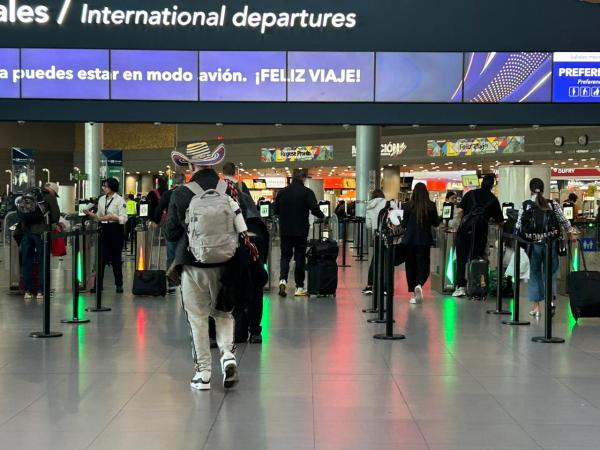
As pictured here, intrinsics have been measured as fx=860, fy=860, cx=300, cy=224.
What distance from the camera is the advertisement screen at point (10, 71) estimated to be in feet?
38.2

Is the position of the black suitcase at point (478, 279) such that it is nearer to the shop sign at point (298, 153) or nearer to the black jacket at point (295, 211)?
the black jacket at point (295, 211)

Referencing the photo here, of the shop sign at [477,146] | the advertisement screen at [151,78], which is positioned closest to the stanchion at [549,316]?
the advertisement screen at [151,78]

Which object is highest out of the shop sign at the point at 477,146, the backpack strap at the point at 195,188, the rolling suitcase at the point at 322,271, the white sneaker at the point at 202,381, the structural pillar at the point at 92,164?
the shop sign at the point at 477,146

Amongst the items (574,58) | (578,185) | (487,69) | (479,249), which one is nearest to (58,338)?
(479,249)

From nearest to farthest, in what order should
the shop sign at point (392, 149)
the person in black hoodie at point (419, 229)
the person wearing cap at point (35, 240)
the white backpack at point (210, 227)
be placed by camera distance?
the white backpack at point (210, 227)
the person wearing cap at point (35, 240)
the person in black hoodie at point (419, 229)
the shop sign at point (392, 149)

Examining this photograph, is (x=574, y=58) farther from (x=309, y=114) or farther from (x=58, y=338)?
(x=58, y=338)

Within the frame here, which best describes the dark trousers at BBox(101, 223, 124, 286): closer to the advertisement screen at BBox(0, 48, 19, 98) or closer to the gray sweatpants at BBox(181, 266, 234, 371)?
the advertisement screen at BBox(0, 48, 19, 98)

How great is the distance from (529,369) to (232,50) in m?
6.67

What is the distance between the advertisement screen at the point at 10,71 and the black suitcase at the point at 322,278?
15.3ft

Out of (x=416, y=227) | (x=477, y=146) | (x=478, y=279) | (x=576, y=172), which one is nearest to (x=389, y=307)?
(x=416, y=227)

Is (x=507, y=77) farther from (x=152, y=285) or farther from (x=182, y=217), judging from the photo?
(x=182, y=217)

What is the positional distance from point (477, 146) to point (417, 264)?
79.1 ft

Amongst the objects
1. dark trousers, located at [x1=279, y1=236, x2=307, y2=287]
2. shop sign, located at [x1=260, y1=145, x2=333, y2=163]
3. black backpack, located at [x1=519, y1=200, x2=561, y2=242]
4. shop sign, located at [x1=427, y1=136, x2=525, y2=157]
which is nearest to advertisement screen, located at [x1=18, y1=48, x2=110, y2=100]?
dark trousers, located at [x1=279, y1=236, x2=307, y2=287]

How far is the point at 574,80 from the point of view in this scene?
11867mm
